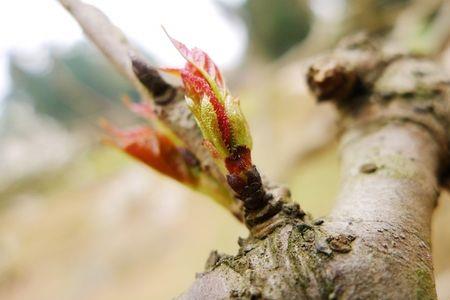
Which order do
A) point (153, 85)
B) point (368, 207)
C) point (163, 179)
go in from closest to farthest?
point (368, 207)
point (153, 85)
point (163, 179)

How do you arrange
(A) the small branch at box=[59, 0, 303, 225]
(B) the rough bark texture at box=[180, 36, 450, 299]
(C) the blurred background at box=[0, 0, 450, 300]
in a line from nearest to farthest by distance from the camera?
(B) the rough bark texture at box=[180, 36, 450, 299] → (A) the small branch at box=[59, 0, 303, 225] → (C) the blurred background at box=[0, 0, 450, 300]

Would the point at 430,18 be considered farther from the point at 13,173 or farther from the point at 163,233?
the point at 13,173

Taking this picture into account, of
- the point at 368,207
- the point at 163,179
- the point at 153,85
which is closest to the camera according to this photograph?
the point at 368,207

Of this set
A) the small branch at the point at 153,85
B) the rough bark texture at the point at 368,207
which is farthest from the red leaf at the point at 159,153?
the rough bark texture at the point at 368,207

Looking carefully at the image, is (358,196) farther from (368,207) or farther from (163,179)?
(163,179)

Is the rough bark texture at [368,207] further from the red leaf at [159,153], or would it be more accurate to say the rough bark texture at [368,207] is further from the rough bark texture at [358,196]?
the red leaf at [159,153]

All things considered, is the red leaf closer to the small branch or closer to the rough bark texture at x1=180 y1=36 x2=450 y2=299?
the small branch

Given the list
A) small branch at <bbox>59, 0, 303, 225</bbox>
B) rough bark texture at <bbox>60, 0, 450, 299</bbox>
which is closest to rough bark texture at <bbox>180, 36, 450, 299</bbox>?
rough bark texture at <bbox>60, 0, 450, 299</bbox>

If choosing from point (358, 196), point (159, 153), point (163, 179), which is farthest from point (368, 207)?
point (163, 179)
